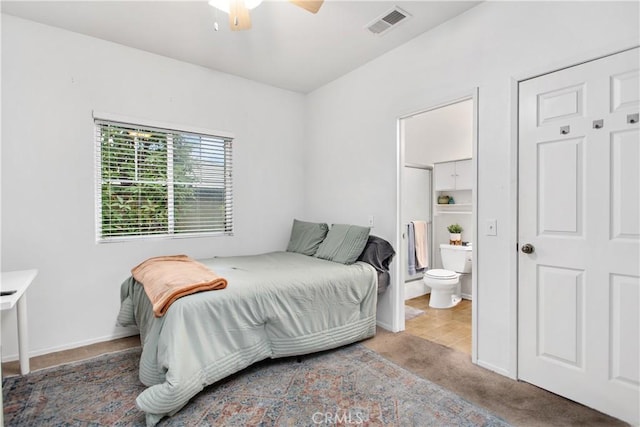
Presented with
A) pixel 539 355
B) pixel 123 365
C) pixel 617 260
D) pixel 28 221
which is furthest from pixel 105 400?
pixel 617 260

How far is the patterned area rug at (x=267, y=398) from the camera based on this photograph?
1.82 metres

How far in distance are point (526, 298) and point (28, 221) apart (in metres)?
3.83

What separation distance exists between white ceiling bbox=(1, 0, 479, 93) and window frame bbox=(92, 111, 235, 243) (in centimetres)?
70

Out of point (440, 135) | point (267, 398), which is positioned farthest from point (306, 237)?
point (440, 135)

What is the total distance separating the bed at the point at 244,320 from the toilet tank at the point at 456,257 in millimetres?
1666

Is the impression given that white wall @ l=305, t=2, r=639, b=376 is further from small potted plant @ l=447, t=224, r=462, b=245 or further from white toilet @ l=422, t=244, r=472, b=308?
small potted plant @ l=447, t=224, r=462, b=245

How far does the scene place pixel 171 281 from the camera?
84.5 inches

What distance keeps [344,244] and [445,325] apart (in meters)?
1.34

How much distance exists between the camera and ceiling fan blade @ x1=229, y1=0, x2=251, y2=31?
1.97m

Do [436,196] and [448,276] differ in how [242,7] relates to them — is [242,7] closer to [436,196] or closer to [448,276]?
[448,276]

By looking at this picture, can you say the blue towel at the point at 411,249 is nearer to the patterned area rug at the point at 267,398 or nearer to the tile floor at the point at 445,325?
the tile floor at the point at 445,325

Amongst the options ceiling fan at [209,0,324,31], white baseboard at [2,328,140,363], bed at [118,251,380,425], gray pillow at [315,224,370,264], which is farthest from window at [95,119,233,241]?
ceiling fan at [209,0,324,31]

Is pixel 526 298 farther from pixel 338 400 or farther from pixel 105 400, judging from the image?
pixel 105 400

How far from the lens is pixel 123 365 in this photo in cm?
246
